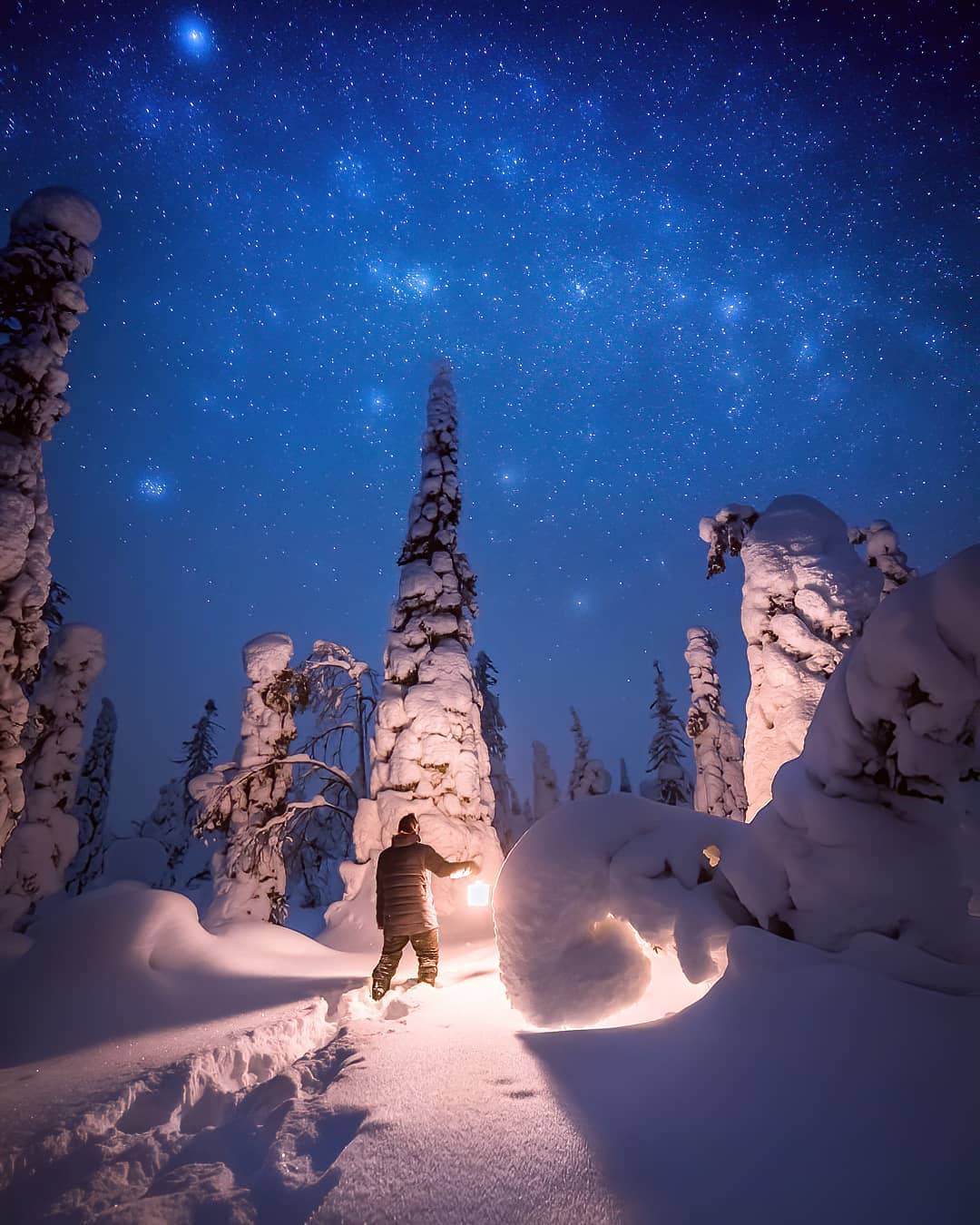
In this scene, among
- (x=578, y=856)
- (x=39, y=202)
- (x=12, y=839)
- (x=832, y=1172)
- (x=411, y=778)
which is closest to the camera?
(x=832, y=1172)

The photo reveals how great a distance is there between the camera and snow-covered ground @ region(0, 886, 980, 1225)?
5.35 feet

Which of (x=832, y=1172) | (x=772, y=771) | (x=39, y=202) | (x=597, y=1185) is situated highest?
(x=39, y=202)

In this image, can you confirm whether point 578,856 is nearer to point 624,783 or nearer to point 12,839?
point 12,839

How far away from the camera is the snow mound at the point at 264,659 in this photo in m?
11.6

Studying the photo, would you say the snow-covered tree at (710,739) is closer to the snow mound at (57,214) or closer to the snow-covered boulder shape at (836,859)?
the snow-covered boulder shape at (836,859)

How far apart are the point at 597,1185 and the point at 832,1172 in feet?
2.36

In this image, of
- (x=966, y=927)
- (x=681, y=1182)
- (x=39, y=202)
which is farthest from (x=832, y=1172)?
(x=39, y=202)

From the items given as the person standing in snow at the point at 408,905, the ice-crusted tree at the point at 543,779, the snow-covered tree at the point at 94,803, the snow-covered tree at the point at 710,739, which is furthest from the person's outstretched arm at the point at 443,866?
the ice-crusted tree at the point at 543,779

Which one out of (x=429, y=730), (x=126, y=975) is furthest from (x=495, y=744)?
(x=126, y=975)

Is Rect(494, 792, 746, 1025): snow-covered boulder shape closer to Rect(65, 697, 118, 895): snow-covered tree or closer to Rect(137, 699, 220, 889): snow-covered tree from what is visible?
Rect(65, 697, 118, 895): snow-covered tree

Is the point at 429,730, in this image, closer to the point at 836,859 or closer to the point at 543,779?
the point at 836,859

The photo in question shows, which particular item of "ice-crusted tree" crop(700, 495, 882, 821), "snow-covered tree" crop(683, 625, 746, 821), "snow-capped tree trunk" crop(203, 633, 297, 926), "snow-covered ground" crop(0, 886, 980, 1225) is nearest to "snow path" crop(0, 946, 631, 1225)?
"snow-covered ground" crop(0, 886, 980, 1225)

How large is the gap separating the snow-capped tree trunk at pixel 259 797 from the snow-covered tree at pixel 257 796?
0.05ft

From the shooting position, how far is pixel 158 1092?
2.97 m
